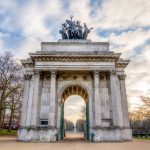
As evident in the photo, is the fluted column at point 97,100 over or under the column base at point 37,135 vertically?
over

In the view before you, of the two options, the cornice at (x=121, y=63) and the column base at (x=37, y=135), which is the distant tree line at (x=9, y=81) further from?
the cornice at (x=121, y=63)

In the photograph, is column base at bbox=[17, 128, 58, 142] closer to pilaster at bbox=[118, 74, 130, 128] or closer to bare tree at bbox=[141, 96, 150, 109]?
pilaster at bbox=[118, 74, 130, 128]

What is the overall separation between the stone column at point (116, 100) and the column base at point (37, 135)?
7.85m

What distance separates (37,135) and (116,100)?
434 inches

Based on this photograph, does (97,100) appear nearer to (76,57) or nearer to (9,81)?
(76,57)

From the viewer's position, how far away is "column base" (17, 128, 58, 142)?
23.6 metres

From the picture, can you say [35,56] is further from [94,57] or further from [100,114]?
[100,114]

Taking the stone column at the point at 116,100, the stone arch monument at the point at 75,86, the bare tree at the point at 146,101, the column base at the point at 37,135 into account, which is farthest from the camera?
the bare tree at the point at 146,101

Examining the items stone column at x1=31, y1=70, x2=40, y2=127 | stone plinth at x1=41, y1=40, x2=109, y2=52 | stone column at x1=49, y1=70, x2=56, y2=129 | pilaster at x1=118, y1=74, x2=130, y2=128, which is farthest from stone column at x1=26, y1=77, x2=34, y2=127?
pilaster at x1=118, y1=74, x2=130, y2=128

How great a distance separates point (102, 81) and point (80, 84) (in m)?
3.13

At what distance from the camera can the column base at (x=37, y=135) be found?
23.6 metres

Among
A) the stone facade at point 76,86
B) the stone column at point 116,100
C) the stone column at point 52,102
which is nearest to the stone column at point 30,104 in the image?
the stone facade at point 76,86

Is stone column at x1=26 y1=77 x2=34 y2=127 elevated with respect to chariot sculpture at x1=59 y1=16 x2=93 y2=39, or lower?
lower

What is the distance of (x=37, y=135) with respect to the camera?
78.4ft
